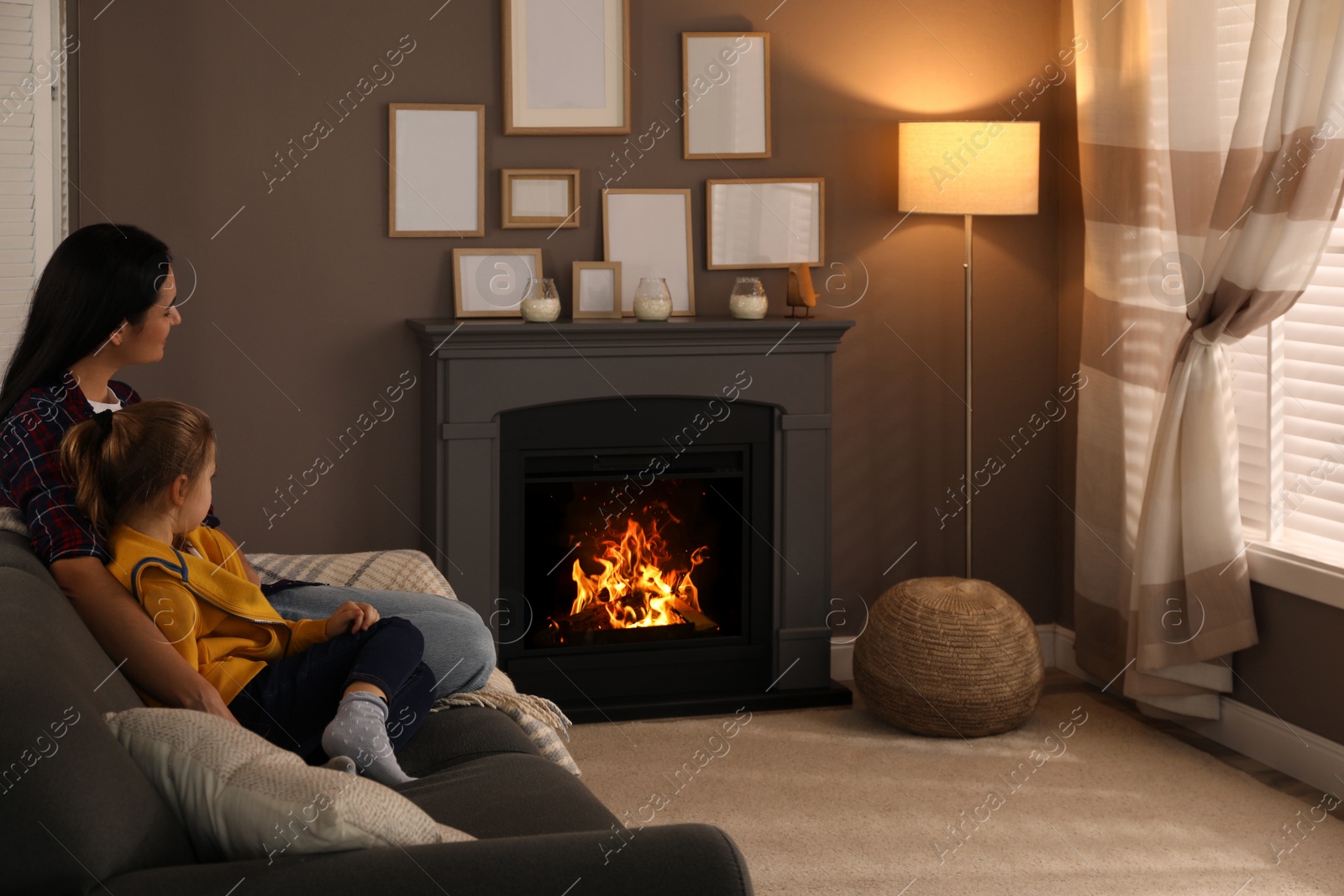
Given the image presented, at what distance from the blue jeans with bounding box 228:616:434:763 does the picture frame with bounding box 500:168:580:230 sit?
1.88 metres

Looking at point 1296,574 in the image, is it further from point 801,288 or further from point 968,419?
point 801,288

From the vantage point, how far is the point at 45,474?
191cm

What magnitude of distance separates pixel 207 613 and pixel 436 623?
48 centimetres

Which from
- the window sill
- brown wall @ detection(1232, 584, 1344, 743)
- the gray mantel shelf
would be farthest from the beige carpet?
the gray mantel shelf

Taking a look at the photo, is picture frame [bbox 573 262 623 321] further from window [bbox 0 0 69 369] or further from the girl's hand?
the girl's hand

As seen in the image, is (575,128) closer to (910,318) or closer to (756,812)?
(910,318)

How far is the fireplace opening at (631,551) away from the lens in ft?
12.3

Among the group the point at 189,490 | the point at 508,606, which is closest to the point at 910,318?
the point at 508,606

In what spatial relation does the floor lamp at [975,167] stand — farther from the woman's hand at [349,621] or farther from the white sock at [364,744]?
the white sock at [364,744]

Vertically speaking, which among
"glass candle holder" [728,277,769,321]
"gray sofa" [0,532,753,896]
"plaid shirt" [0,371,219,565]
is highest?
"glass candle holder" [728,277,769,321]

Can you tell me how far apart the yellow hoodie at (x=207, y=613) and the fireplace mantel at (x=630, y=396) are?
1353mm

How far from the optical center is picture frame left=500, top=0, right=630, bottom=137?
12.0 ft

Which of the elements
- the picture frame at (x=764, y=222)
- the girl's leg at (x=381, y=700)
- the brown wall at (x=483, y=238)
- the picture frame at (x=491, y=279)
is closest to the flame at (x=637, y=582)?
A: the brown wall at (x=483, y=238)

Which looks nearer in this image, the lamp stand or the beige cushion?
the beige cushion
